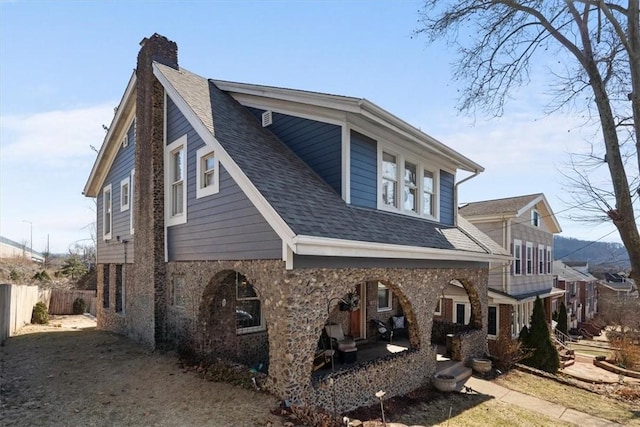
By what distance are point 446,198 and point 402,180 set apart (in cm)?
292

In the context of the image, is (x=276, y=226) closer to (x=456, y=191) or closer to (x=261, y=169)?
(x=261, y=169)

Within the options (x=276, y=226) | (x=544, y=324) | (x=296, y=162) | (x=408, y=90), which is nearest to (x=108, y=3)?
(x=296, y=162)

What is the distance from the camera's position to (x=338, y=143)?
9117mm

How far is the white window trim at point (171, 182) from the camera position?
1021 centimetres

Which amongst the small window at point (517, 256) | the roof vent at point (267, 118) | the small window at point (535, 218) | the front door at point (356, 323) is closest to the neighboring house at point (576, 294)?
the small window at point (535, 218)

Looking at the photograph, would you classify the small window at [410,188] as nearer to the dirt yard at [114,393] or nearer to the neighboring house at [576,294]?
the dirt yard at [114,393]

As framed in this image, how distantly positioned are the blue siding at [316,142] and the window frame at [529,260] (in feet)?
46.4

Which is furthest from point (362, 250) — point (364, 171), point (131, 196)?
point (131, 196)

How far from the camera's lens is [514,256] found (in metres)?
17.6

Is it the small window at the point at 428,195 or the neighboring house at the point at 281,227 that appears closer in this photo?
the neighboring house at the point at 281,227

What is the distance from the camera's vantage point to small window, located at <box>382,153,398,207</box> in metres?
10.5

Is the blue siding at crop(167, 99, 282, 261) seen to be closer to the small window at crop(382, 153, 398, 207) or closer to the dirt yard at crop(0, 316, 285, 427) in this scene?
the dirt yard at crop(0, 316, 285, 427)

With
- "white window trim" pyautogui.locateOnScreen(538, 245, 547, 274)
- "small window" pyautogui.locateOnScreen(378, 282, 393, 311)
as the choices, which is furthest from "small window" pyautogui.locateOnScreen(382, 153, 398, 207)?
"white window trim" pyautogui.locateOnScreen(538, 245, 547, 274)

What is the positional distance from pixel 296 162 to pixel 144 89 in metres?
5.58
